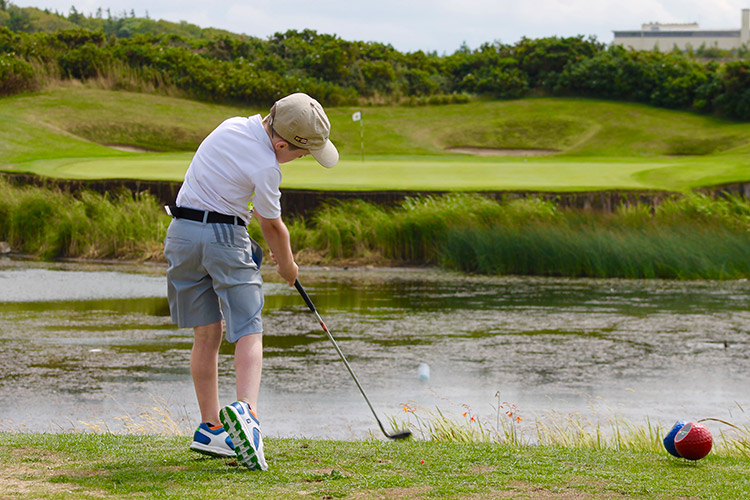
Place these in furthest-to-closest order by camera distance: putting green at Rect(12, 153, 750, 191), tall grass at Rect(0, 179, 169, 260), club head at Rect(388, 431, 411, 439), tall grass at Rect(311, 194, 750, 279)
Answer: putting green at Rect(12, 153, 750, 191), tall grass at Rect(0, 179, 169, 260), tall grass at Rect(311, 194, 750, 279), club head at Rect(388, 431, 411, 439)

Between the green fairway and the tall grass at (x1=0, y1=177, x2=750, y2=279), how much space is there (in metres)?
4.24

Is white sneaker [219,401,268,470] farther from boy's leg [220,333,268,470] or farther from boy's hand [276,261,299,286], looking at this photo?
boy's hand [276,261,299,286]

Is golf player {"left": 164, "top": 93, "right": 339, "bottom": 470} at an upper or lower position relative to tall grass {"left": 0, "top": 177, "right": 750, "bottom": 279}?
upper

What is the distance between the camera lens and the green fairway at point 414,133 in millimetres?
28250

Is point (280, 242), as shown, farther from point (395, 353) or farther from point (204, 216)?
point (395, 353)

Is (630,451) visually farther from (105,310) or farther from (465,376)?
(105,310)

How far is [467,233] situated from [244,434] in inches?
562

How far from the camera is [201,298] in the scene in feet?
16.1

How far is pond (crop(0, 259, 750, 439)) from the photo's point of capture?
7566 millimetres

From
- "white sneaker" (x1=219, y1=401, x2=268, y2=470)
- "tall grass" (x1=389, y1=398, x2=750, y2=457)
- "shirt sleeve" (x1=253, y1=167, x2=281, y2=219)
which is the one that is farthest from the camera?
"tall grass" (x1=389, y1=398, x2=750, y2=457)

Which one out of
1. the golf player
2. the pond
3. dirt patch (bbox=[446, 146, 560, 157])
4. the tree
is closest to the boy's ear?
the golf player

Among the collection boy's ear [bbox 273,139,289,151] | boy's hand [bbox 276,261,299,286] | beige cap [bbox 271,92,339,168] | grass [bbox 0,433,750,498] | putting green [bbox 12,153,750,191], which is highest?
beige cap [bbox 271,92,339,168]

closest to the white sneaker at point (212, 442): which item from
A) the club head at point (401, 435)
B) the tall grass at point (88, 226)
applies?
the club head at point (401, 435)

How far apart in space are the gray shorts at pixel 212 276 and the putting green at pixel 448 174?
1562 centimetres
